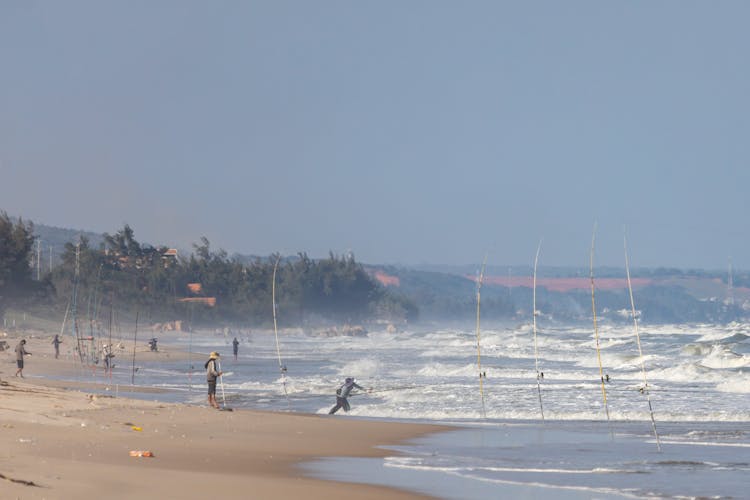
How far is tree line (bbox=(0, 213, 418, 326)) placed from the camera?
92375mm

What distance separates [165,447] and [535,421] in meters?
8.77

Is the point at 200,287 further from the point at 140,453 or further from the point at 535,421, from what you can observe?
the point at 140,453

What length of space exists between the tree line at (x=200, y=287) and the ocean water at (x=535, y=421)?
38489mm

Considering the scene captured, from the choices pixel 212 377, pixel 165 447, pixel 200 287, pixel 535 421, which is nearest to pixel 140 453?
pixel 165 447

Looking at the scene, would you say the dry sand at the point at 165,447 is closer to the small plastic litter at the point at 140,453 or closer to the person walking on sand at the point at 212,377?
the small plastic litter at the point at 140,453

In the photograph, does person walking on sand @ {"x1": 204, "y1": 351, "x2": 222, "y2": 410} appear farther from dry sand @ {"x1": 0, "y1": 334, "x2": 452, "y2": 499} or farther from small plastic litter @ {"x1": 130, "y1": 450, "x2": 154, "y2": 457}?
small plastic litter @ {"x1": 130, "y1": 450, "x2": 154, "y2": 457}

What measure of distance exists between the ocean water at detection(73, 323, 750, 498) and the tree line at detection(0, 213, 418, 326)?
126ft

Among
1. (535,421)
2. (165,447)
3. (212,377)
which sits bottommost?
(535,421)

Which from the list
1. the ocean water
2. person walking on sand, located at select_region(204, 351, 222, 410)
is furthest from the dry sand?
person walking on sand, located at select_region(204, 351, 222, 410)

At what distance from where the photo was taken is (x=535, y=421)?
2186 centimetres

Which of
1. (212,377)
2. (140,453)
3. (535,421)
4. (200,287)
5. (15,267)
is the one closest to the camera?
(140,453)

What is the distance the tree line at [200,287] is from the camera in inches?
3637

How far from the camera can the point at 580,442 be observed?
1805cm

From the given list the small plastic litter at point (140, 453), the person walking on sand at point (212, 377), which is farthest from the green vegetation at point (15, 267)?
the small plastic litter at point (140, 453)
